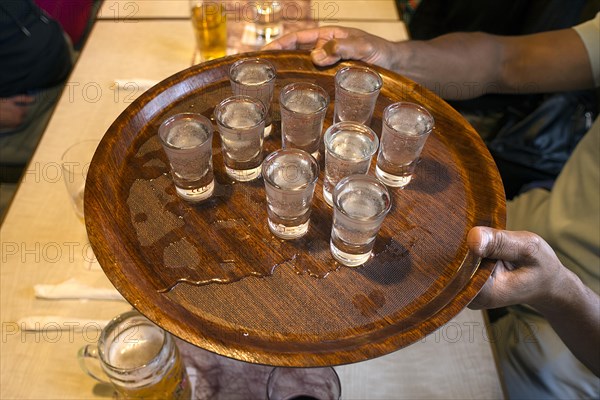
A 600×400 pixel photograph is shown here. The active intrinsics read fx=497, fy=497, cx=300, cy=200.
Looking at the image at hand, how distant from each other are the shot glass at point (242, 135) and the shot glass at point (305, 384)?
371 mm

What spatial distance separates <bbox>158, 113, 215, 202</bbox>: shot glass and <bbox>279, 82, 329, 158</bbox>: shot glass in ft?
0.48

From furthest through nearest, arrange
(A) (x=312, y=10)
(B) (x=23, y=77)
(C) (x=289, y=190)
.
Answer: (B) (x=23, y=77) < (A) (x=312, y=10) < (C) (x=289, y=190)

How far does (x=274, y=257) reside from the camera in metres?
0.83

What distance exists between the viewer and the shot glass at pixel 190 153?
836 millimetres

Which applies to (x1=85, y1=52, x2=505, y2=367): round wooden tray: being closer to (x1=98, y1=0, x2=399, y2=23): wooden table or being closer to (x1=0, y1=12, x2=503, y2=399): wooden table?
(x1=0, y1=12, x2=503, y2=399): wooden table

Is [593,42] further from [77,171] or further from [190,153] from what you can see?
[77,171]

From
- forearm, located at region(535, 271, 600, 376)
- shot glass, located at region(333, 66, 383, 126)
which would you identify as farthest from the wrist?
shot glass, located at region(333, 66, 383, 126)

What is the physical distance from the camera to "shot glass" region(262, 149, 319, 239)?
785 mm

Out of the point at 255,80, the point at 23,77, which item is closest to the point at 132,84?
the point at 255,80

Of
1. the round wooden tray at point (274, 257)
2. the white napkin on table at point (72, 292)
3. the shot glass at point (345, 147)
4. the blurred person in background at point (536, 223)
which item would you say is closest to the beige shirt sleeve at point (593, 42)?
the blurred person in background at point (536, 223)

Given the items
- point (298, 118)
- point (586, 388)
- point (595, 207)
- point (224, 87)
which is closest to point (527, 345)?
point (586, 388)

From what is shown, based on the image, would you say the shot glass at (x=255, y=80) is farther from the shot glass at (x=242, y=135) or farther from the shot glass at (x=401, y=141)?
the shot glass at (x=401, y=141)

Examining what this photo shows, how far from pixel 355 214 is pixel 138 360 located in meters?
0.47

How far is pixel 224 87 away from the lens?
3.57 ft
